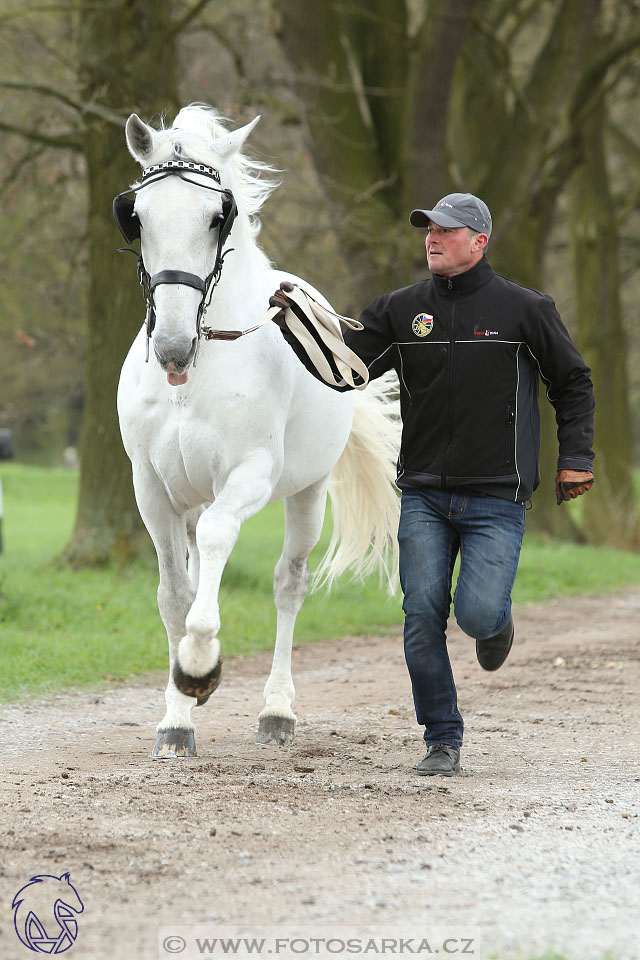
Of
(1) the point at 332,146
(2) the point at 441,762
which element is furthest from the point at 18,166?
(2) the point at 441,762

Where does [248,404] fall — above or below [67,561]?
above

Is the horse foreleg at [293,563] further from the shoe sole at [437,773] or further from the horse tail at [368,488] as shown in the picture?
the shoe sole at [437,773]

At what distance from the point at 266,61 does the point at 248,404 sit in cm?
1319

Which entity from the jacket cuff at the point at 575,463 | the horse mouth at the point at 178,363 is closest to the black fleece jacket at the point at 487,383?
the jacket cuff at the point at 575,463

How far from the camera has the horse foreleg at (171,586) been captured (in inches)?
205

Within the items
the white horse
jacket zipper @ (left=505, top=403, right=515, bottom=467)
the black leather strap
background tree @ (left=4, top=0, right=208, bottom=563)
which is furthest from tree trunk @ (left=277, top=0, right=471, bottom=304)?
the black leather strap

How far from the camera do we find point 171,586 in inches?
214

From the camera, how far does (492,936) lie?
2.92 m

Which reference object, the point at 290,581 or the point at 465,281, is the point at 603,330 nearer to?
the point at 290,581

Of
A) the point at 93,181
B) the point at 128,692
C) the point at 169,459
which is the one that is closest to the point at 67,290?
the point at 93,181

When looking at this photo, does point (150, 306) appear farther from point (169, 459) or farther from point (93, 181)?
point (93, 181)

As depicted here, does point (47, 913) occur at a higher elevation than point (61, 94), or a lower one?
lower

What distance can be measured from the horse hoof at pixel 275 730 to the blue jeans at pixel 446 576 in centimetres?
86

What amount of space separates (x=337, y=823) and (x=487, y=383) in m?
1.85
